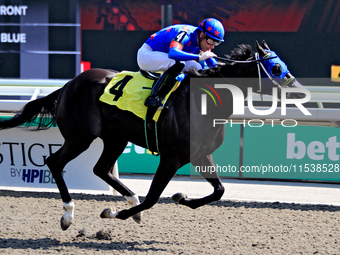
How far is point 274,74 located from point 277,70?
4 centimetres

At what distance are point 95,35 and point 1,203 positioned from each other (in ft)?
31.5

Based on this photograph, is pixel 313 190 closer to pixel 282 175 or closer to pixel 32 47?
pixel 282 175

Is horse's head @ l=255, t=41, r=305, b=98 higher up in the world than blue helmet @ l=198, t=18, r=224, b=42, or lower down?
lower down

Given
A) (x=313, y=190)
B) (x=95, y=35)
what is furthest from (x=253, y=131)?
(x=95, y=35)

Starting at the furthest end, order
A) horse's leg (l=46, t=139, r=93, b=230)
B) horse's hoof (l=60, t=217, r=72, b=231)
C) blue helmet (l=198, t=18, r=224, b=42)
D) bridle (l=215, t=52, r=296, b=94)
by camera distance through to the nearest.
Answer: horse's leg (l=46, t=139, r=93, b=230), horse's hoof (l=60, t=217, r=72, b=231), blue helmet (l=198, t=18, r=224, b=42), bridle (l=215, t=52, r=296, b=94)

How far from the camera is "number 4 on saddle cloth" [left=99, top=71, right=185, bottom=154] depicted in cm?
413

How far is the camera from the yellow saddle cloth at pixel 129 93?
4.22 metres

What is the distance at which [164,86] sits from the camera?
4066 millimetres

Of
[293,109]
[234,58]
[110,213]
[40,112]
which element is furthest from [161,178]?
[293,109]

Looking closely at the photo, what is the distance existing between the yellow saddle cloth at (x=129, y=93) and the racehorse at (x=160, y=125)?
7 centimetres

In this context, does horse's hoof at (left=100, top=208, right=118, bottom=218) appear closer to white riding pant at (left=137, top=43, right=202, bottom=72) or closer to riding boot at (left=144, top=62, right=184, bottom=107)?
riding boot at (left=144, top=62, right=184, bottom=107)

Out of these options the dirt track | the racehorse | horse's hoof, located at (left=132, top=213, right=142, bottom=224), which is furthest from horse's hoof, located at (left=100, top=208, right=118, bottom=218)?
horse's hoof, located at (left=132, top=213, right=142, bottom=224)

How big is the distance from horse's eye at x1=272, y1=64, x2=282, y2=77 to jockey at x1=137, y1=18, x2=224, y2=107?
0.51m

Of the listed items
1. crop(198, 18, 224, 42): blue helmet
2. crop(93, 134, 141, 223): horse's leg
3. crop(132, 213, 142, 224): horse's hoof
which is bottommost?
crop(132, 213, 142, 224): horse's hoof
